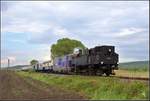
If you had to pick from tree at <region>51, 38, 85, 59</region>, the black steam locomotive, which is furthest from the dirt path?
tree at <region>51, 38, 85, 59</region>

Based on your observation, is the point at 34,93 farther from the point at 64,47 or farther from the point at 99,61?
the point at 64,47

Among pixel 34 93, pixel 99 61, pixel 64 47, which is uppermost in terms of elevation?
pixel 64 47

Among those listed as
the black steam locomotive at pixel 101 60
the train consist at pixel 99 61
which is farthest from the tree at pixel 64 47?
the black steam locomotive at pixel 101 60

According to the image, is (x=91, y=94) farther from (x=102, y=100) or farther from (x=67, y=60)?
(x=67, y=60)

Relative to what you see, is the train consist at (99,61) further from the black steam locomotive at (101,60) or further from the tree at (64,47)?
the tree at (64,47)

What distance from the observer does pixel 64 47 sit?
129500 millimetres

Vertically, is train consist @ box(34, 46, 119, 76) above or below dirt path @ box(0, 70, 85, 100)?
above

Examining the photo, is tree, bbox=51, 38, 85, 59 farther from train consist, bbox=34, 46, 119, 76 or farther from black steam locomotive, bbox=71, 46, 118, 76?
black steam locomotive, bbox=71, 46, 118, 76

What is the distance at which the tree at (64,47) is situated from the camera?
422ft

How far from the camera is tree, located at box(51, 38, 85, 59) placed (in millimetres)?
128500

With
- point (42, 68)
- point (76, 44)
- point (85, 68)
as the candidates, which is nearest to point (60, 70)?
point (85, 68)

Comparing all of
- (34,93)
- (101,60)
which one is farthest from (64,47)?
(34,93)

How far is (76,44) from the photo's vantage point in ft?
429

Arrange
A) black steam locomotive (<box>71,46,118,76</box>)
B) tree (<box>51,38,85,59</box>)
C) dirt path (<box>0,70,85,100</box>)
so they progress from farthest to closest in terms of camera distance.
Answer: tree (<box>51,38,85,59</box>), black steam locomotive (<box>71,46,118,76</box>), dirt path (<box>0,70,85,100</box>)
